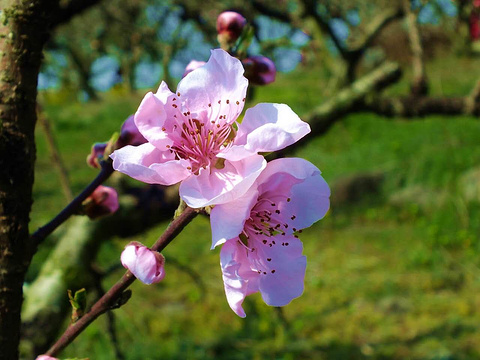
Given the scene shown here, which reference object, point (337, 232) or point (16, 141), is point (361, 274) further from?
point (16, 141)

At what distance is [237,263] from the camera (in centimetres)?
60

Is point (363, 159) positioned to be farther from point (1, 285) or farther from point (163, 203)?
point (1, 285)

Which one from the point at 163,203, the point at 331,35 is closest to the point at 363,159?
the point at 331,35

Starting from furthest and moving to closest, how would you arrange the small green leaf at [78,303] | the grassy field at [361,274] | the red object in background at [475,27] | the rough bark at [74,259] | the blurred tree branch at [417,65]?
1. the red object in background at [475,27]
2. the grassy field at [361,274]
3. the blurred tree branch at [417,65]
4. the rough bark at [74,259]
5. the small green leaf at [78,303]

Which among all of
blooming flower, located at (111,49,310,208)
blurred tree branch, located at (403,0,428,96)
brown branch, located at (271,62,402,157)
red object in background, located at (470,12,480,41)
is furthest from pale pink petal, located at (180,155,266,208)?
red object in background, located at (470,12,480,41)

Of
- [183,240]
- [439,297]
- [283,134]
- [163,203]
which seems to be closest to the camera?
[283,134]

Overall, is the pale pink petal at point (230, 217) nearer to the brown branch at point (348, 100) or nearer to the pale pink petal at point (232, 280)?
the pale pink petal at point (232, 280)

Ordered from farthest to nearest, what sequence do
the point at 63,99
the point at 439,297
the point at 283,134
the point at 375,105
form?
the point at 63,99 → the point at 439,297 → the point at 375,105 → the point at 283,134

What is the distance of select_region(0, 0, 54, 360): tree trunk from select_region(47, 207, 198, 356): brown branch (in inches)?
4.9

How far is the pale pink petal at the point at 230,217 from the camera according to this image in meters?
0.54

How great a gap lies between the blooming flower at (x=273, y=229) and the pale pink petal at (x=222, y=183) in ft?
0.06

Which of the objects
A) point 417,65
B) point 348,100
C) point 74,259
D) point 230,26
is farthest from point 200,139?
point 417,65

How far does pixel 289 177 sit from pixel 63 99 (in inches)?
563

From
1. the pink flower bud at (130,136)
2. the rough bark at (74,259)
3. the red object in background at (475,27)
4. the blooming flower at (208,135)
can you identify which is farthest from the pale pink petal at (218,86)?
the red object in background at (475,27)
